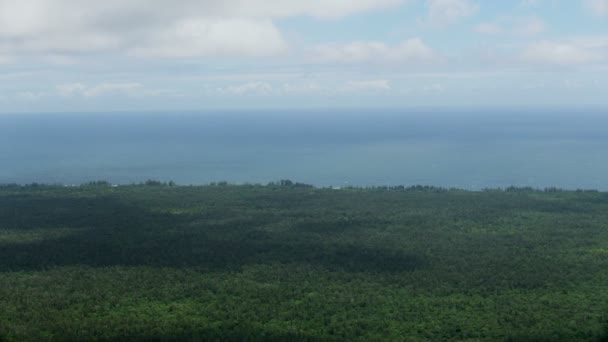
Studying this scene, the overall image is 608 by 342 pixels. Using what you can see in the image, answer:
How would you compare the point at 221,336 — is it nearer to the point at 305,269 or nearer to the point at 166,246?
the point at 305,269

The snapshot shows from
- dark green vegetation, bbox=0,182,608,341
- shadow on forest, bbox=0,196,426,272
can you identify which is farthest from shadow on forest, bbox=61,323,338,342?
shadow on forest, bbox=0,196,426,272

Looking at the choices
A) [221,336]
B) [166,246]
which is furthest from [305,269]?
[221,336]

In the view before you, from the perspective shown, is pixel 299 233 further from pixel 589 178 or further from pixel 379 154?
pixel 379 154

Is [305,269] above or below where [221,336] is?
above

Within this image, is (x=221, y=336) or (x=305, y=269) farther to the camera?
(x=305, y=269)

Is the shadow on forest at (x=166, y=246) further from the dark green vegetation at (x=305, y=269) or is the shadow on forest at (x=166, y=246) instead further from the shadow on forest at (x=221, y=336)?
the shadow on forest at (x=221, y=336)

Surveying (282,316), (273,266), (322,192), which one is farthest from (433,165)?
(282,316)
